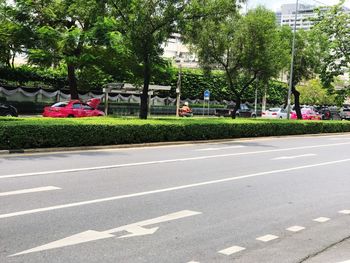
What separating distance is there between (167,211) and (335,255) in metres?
2.77

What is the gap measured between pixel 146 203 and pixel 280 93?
67.3 m

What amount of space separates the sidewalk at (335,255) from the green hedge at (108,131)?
11.0 m

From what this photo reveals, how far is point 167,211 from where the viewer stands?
7.64 m

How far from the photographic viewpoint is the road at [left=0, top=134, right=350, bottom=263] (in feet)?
18.5

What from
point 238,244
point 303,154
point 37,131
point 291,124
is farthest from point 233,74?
point 238,244

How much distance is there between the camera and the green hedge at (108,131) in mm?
14969

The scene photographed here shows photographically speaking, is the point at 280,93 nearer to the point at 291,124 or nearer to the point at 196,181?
the point at 291,124

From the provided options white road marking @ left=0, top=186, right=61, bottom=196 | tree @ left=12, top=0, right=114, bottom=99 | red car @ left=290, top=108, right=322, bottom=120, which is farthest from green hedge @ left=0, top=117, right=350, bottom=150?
red car @ left=290, top=108, right=322, bottom=120

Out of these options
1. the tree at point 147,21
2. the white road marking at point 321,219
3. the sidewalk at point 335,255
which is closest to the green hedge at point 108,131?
the tree at point 147,21

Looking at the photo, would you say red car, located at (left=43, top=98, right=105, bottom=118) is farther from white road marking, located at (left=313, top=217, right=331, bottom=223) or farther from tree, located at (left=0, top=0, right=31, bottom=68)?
white road marking, located at (left=313, top=217, right=331, bottom=223)

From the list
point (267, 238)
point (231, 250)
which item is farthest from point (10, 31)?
point (231, 250)

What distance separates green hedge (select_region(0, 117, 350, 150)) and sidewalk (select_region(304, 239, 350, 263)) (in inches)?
432

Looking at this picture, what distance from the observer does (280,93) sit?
240ft

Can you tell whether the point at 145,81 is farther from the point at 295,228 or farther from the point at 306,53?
the point at 306,53
